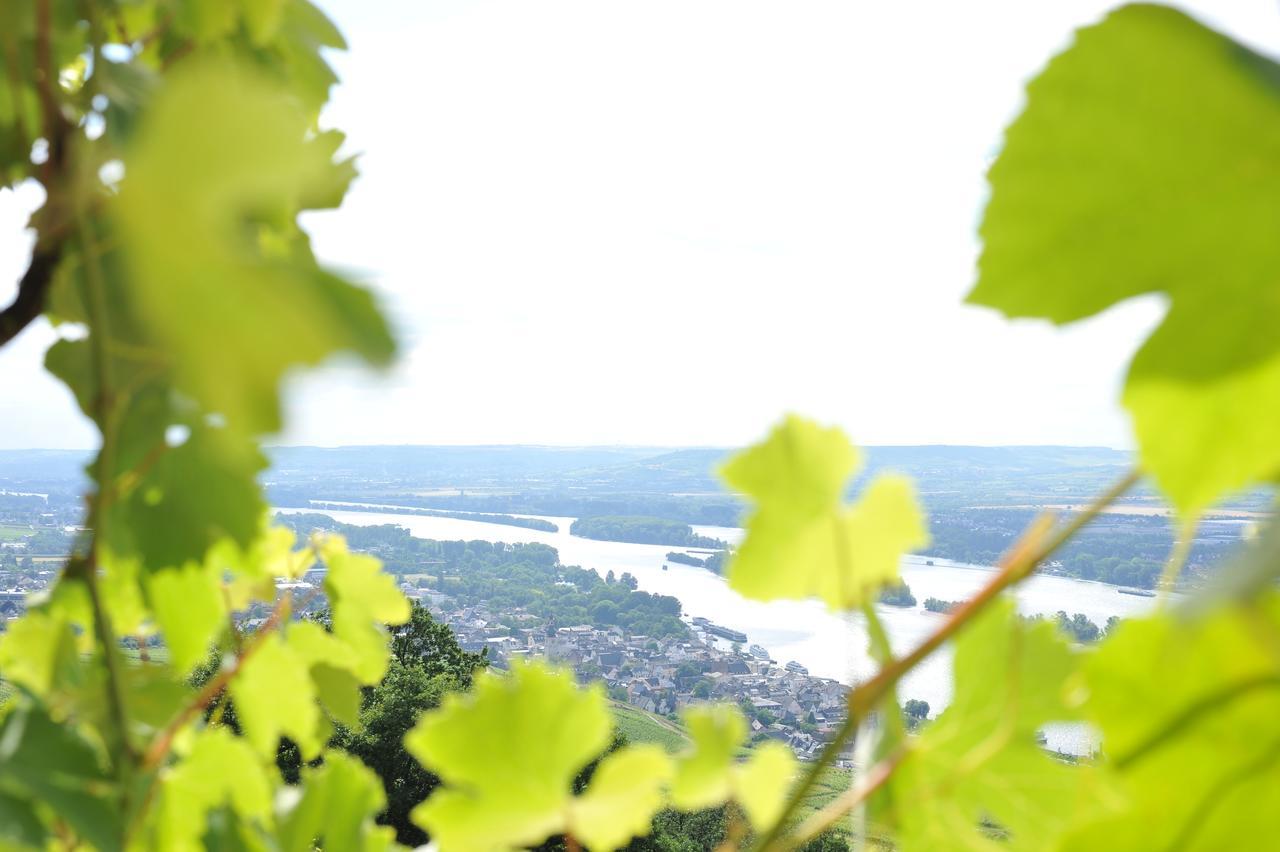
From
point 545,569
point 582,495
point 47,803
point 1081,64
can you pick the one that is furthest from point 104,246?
point 582,495

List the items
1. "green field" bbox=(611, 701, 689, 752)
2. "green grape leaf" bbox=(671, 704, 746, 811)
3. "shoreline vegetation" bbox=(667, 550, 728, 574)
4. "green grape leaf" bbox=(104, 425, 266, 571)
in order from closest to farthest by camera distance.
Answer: "green grape leaf" bbox=(671, 704, 746, 811) → "green grape leaf" bbox=(104, 425, 266, 571) → "green field" bbox=(611, 701, 689, 752) → "shoreline vegetation" bbox=(667, 550, 728, 574)

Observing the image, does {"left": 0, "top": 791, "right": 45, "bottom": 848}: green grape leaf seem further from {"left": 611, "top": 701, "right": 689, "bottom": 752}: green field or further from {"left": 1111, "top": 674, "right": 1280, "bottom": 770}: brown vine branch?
{"left": 611, "top": 701, "right": 689, "bottom": 752}: green field

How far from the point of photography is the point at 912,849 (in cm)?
22

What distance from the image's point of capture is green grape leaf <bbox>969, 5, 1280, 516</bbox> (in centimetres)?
14

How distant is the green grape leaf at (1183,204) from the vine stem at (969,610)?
0.01 meters

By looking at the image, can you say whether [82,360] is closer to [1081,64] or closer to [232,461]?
[232,461]

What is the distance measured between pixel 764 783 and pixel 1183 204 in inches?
6.4

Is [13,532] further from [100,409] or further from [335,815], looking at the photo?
[100,409]

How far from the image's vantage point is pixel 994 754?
0.74 feet

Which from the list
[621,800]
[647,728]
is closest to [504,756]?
[621,800]

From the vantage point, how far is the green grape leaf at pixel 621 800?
0.22 metres

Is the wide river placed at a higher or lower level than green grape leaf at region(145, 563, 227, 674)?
lower

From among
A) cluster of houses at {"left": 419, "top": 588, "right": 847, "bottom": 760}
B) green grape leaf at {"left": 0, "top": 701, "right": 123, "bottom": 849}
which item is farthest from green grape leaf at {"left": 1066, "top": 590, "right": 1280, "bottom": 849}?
cluster of houses at {"left": 419, "top": 588, "right": 847, "bottom": 760}

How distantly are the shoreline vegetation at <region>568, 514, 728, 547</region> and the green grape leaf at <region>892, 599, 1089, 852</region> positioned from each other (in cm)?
2182
